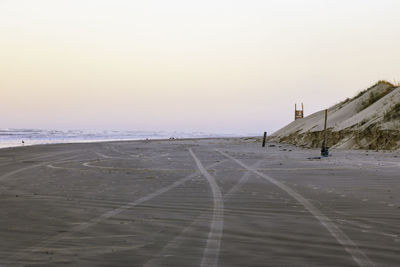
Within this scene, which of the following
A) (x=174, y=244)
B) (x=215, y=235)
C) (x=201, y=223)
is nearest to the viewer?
(x=174, y=244)

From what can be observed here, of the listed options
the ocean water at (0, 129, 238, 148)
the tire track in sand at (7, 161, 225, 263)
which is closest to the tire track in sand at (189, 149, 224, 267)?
the tire track in sand at (7, 161, 225, 263)

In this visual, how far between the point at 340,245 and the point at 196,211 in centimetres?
288

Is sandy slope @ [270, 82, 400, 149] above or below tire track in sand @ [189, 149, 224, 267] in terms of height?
above

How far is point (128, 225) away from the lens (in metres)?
5.98

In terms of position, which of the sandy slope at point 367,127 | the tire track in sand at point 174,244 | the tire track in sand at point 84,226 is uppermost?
the sandy slope at point 367,127

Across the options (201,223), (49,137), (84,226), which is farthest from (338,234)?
(49,137)

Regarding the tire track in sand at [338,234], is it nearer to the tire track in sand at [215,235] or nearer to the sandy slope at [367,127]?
the tire track in sand at [215,235]

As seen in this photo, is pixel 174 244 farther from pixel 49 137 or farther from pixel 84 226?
pixel 49 137

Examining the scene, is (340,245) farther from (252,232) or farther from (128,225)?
(128,225)

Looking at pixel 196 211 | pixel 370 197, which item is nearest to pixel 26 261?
pixel 196 211

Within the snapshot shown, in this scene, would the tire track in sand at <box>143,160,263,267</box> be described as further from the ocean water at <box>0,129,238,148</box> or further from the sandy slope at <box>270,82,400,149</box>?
the ocean water at <box>0,129,238,148</box>

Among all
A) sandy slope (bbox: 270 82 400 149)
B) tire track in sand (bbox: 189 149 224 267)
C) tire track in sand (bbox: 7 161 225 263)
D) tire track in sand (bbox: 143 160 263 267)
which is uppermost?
sandy slope (bbox: 270 82 400 149)

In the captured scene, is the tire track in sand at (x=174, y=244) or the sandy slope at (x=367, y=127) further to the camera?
the sandy slope at (x=367, y=127)

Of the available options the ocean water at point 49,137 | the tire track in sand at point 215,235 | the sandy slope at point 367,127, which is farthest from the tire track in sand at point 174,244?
the ocean water at point 49,137
